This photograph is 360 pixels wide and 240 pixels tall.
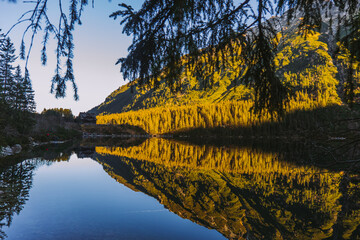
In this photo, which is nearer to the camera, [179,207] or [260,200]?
[179,207]

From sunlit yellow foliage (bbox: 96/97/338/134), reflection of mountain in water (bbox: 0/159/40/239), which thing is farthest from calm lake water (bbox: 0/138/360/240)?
sunlit yellow foliage (bbox: 96/97/338/134)

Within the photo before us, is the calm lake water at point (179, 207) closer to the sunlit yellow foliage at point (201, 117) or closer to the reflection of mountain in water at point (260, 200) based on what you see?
the reflection of mountain in water at point (260, 200)

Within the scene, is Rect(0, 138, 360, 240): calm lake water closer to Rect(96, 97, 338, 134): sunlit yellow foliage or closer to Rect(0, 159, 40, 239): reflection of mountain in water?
Rect(0, 159, 40, 239): reflection of mountain in water

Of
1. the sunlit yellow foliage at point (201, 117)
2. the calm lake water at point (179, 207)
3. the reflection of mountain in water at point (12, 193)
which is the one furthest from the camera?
the sunlit yellow foliage at point (201, 117)

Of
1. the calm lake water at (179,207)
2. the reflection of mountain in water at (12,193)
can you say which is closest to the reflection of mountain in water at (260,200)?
the calm lake water at (179,207)

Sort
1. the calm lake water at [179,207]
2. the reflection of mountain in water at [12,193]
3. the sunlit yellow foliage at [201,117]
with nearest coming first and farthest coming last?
the calm lake water at [179,207] < the reflection of mountain in water at [12,193] < the sunlit yellow foliage at [201,117]

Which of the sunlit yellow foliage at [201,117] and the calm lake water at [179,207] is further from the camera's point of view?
the sunlit yellow foliage at [201,117]

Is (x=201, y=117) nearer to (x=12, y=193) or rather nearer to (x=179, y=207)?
(x=179, y=207)

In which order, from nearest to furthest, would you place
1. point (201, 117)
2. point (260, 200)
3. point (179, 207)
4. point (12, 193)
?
1. point (179, 207)
2. point (12, 193)
3. point (260, 200)
4. point (201, 117)

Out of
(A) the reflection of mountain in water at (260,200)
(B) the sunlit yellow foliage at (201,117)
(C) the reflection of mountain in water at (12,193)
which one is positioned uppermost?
(B) the sunlit yellow foliage at (201,117)

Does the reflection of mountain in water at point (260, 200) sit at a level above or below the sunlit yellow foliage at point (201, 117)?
below

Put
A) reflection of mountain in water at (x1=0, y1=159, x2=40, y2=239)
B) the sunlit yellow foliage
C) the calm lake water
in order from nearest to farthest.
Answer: the calm lake water → reflection of mountain in water at (x1=0, y1=159, x2=40, y2=239) → the sunlit yellow foliage

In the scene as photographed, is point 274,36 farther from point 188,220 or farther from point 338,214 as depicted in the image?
point 338,214

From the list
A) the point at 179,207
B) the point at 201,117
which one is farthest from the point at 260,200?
the point at 201,117
